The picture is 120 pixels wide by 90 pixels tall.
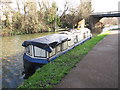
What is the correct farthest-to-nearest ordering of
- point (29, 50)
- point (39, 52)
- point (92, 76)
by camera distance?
point (29, 50)
point (39, 52)
point (92, 76)

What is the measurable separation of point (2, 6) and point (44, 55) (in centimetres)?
1751

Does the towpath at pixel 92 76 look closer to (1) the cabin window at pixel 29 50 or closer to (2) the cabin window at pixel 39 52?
(2) the cabin window at pixel 39 52

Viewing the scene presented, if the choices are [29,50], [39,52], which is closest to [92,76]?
[39,52]

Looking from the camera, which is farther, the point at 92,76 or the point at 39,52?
the point at 39,52

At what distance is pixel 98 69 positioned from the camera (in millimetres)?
5176

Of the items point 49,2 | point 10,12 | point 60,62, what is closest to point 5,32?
point 10,12

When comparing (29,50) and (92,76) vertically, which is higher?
(29,50)

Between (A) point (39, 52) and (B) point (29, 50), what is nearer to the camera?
(A) point (39, 52)

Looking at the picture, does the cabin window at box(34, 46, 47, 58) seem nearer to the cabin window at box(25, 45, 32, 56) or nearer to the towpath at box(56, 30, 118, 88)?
the cabin window at box(25, 45, 32, 56)

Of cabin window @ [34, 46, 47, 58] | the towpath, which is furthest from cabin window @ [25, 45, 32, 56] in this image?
the towpath

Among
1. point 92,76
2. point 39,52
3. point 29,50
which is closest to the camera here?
point 92,76

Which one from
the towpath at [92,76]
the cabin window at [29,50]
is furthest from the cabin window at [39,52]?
the towpath at [92,76]

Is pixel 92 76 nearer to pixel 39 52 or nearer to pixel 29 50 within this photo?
pixel 39 52

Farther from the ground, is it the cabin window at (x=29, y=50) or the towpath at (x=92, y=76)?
the cabin window at (x=29, y=50)
